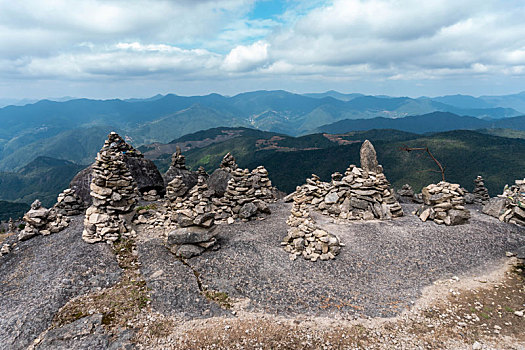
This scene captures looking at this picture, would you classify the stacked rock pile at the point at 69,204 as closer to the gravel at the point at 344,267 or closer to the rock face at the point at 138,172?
the rock face at the point at 138,172

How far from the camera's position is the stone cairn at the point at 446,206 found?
2220cm

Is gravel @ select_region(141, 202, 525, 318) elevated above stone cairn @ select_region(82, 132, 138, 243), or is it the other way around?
stone cairn @ select_region(82, 132, 138, 243)

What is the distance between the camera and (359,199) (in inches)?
990

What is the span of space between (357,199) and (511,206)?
13188mm

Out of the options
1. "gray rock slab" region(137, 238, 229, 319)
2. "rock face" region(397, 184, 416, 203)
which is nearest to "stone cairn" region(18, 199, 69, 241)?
"gray rock slab" region(137, 238, 229, 319)

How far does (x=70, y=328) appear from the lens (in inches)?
468

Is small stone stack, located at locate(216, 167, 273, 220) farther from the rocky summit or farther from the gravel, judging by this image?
the gravel

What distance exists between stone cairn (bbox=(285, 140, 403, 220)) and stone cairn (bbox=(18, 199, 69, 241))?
22186 mm

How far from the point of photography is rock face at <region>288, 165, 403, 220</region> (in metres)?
24.7

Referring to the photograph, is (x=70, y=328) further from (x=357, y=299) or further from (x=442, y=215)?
(x=442, y=215)

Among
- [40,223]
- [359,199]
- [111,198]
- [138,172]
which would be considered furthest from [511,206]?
[40,223]

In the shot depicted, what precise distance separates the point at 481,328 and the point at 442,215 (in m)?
12.5

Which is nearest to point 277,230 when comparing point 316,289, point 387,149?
point 316,289

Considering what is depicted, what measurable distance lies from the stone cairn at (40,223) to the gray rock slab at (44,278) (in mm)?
529
